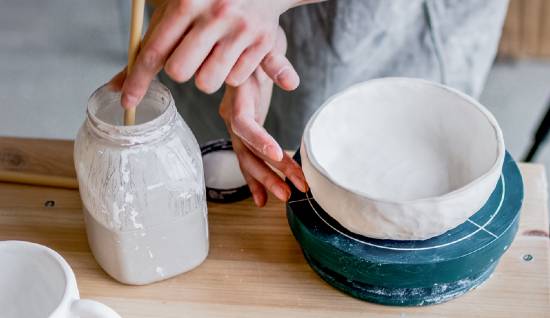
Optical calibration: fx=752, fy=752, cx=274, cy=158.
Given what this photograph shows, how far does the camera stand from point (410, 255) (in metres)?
0.64

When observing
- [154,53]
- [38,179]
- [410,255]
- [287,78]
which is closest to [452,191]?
[410,255]

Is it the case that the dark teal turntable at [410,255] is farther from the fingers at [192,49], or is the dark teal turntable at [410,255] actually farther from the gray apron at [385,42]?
the gray apron at [385,42]

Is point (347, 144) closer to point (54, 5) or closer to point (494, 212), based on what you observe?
point (494, 212)

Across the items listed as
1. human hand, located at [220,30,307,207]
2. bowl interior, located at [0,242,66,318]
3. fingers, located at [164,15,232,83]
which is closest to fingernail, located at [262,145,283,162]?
human hand, located at [220,30,307,207]

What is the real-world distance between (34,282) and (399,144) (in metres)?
0.38

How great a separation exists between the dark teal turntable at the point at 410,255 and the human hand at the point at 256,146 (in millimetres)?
36

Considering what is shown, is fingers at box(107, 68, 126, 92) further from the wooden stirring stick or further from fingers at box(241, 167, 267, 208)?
fingers at box(241, 167, 267, 208)

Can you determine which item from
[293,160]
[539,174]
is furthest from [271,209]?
[539,174]

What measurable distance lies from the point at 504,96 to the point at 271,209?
1.16 metres

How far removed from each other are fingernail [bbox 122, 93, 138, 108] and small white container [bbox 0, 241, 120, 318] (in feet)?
0.44

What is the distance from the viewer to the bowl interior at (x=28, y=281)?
0.58 m

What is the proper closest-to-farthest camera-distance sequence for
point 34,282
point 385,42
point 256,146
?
point 34,282, point 256,146, point 385,42

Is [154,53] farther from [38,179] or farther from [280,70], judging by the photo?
[38,179]

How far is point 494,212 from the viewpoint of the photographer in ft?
2.22
